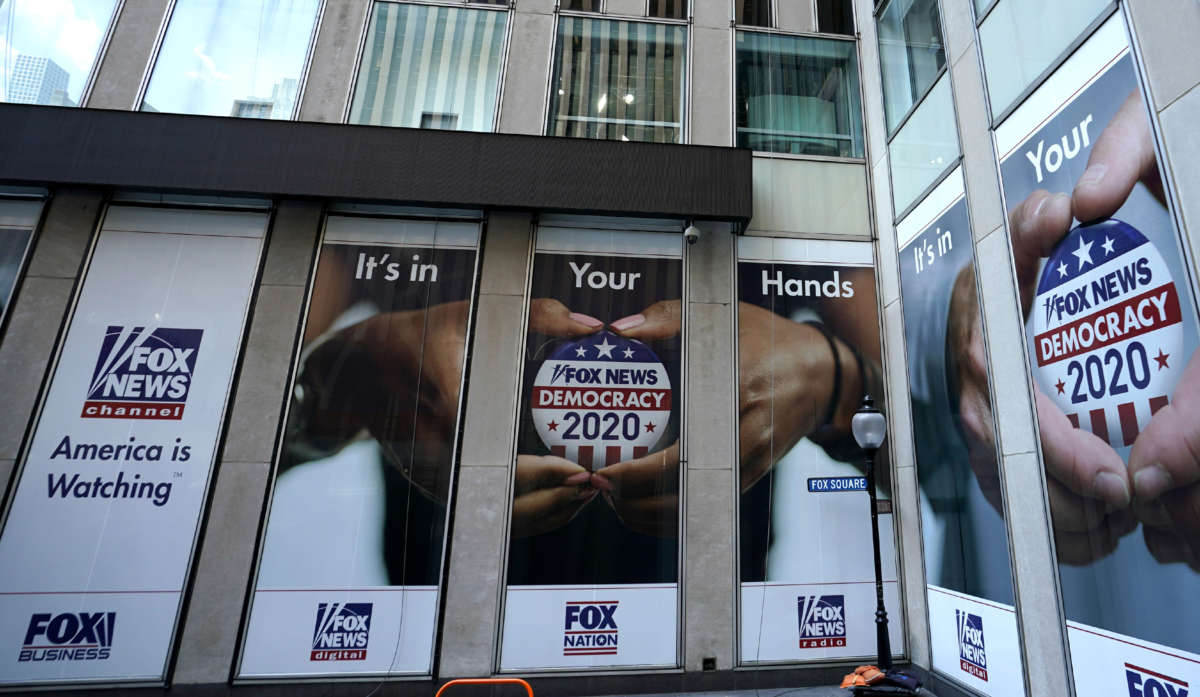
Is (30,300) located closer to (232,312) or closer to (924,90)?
(232,312)

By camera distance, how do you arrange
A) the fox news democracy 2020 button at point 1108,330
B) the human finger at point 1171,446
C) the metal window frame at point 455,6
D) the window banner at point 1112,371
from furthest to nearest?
the metal window frame at point 455,6 → the fox news democracy 2020 button at point 1108,330 → the window banner at point 1112,371 → the human finger at point 1171,446

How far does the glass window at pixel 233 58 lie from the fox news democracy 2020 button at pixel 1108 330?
10984mm

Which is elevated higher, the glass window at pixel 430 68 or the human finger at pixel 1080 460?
the glass window at pixel 430 68

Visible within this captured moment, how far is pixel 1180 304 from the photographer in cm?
438

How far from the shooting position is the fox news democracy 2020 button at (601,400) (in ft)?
26.2

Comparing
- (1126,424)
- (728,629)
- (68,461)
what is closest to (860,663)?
(728,629)

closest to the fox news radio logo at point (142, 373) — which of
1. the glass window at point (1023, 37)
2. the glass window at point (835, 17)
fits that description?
the glass window at point (1023, 37)

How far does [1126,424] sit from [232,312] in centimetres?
1078

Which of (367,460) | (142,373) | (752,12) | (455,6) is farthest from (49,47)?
(752,12)

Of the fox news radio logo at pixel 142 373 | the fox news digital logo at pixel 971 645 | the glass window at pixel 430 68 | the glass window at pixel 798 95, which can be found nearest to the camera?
the fox news digital logo at pixel 971 645

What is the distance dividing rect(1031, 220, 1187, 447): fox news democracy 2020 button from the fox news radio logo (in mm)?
10808

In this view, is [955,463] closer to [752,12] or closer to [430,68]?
[752,12]

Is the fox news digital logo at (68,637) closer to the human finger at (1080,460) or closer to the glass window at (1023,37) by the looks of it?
the human finger at (1080,460)

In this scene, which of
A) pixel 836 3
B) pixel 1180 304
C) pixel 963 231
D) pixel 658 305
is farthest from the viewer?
pixel 836 3
